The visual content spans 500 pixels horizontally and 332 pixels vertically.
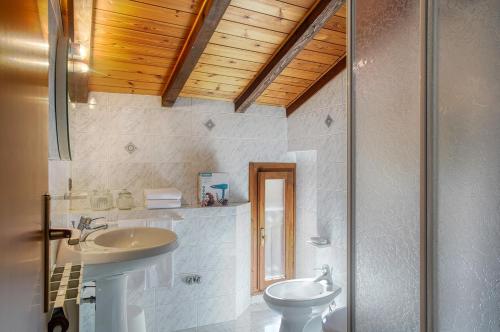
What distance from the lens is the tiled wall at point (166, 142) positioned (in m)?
2.52

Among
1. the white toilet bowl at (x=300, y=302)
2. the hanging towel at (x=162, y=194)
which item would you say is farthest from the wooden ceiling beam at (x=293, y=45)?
the white toilet bowl at (x=300, y=302)

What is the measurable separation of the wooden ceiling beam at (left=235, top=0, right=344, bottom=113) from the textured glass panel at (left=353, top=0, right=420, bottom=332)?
835 mm

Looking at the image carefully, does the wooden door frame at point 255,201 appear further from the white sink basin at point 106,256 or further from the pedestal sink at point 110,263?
the white sink basin at point 106,256

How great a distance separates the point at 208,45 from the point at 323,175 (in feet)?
Result: 4.85

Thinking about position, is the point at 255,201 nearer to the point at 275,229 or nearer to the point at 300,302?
the point at 275,229

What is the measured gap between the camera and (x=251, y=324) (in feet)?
9.13

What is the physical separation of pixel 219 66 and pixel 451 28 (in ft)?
6.13

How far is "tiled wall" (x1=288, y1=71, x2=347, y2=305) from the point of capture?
2572 mm

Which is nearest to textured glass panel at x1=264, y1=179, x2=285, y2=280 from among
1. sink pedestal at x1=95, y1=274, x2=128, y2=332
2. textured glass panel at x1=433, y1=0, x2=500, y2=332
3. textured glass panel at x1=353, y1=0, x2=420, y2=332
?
sink pedestal at x1=95, y1=274, x2=128, y2=332

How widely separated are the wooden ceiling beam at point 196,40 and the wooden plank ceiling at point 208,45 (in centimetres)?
5

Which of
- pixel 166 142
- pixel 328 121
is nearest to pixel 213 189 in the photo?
pixel 166 142

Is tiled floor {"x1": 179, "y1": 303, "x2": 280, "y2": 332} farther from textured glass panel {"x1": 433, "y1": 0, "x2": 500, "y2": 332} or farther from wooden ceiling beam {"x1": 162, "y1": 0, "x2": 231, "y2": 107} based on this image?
textured glass panel {"x1": 433, "y1": 0, "x2": 500, "y2": 332}

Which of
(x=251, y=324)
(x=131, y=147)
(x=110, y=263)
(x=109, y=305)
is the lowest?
(x=251, y=324)

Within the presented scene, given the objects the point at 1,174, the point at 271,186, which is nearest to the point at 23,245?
the point at 1,174
